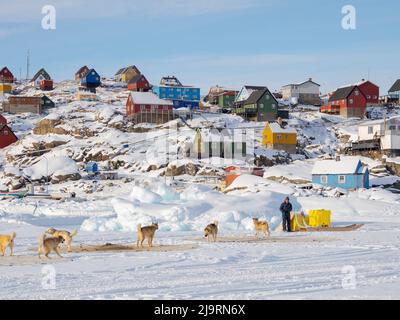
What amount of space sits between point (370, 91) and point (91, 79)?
164ft

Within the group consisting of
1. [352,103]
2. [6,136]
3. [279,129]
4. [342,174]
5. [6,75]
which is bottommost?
[342,174]

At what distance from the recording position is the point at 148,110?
7912 centimetres

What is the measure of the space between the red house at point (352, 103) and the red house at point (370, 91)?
3870mm

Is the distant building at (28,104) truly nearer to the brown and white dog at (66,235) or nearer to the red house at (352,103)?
the red house at (352,103)

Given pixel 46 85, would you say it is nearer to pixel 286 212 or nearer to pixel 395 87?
pixel 395 87

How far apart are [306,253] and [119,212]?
12619 mm

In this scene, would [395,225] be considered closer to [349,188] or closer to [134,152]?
[349,188]

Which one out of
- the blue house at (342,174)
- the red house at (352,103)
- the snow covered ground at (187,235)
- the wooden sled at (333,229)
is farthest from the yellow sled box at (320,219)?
the red house at (352,103)

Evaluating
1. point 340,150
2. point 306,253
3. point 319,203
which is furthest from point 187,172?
point 306,253

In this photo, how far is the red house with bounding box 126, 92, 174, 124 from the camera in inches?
3088

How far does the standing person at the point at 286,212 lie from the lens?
73.0ft

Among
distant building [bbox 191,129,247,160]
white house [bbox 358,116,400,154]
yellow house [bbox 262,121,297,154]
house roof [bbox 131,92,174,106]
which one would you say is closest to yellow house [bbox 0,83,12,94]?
house roof [bbox 131,92,174,106]

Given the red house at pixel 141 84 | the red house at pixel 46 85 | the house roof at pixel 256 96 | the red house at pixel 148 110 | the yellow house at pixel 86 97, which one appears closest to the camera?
the red house at pixel 148 110

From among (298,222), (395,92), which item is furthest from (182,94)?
(298,222)
